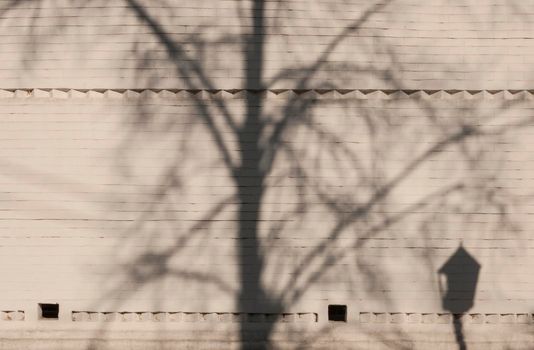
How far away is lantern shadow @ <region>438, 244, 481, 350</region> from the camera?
384 inches

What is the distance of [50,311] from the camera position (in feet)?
32.9

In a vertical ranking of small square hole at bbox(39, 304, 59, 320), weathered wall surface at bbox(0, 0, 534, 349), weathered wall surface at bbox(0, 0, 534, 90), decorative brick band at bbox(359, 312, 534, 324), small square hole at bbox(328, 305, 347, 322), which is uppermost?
weathered wall surface at bbox(0, 0, 534, 90)

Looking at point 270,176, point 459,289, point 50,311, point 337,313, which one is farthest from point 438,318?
point 50,311

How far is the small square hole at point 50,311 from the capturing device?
9.95 metres

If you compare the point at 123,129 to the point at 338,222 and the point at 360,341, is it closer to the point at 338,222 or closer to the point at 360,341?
the point at 338,222

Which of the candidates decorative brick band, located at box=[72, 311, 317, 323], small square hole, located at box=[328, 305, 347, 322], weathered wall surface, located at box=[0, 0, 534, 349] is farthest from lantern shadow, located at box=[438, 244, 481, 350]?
decorative brick band, located at box=[72, 311, 317, 323]

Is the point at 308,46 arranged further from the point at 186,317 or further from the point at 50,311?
the point at 50,311

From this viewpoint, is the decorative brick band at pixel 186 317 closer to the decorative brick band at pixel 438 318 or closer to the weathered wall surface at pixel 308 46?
the decorative brick band at pixel 438 318

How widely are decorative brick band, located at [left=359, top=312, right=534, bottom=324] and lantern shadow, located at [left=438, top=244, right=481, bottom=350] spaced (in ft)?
0.39

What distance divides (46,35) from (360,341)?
6668 millimetres

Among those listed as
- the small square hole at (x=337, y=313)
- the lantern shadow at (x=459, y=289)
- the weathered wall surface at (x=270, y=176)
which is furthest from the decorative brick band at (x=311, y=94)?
the small square hole at (x=337, y=313)

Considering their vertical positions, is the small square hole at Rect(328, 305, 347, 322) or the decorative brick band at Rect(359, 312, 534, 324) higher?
the small square hole at Rect(328, 305, 347, 322)

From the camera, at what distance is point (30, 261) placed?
976 centimetres

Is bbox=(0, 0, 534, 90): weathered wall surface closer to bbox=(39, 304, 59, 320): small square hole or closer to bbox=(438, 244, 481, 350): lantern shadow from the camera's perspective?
bbox=(438, 244, 481, 350): lantern shadow
